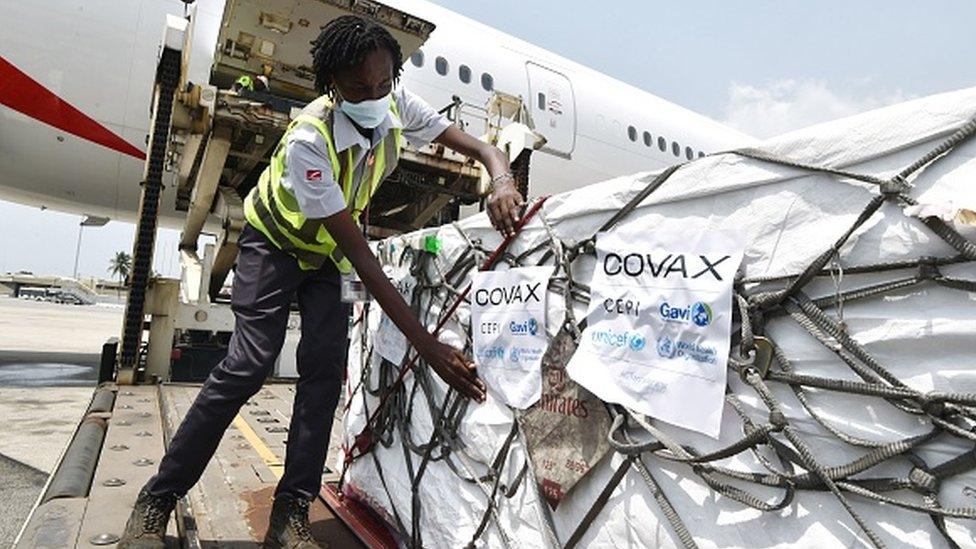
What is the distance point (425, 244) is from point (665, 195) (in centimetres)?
84

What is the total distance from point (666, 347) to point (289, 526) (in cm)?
112

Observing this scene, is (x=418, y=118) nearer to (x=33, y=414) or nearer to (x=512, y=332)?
(x=512, y=332)

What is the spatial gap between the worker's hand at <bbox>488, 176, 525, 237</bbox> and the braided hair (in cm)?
48

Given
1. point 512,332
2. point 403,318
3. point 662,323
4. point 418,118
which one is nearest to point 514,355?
point 512,332

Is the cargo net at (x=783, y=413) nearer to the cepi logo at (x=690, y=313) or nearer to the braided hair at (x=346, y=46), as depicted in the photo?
the cepi logo at (x=690, y=313)

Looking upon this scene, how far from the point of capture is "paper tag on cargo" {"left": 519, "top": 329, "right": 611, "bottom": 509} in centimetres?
115

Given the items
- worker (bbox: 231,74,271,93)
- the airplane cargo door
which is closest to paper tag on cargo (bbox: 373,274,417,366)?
worker (bbox: 231,74,271,93)

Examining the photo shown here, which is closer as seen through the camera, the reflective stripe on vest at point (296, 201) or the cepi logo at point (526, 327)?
the cepi logo at point (526, 327)

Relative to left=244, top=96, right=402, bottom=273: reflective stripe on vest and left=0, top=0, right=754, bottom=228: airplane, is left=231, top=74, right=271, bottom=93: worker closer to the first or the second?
left=0, top=0, right=754, bottom=228: airplane

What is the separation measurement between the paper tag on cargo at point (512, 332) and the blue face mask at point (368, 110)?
0.53 meters

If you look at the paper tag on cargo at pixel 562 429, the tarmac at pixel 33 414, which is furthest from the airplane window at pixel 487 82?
the paper tag on cargo at pixel 562 429

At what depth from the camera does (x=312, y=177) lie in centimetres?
150

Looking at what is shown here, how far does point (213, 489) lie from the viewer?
78.9 inches

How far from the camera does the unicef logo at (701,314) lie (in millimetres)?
959
